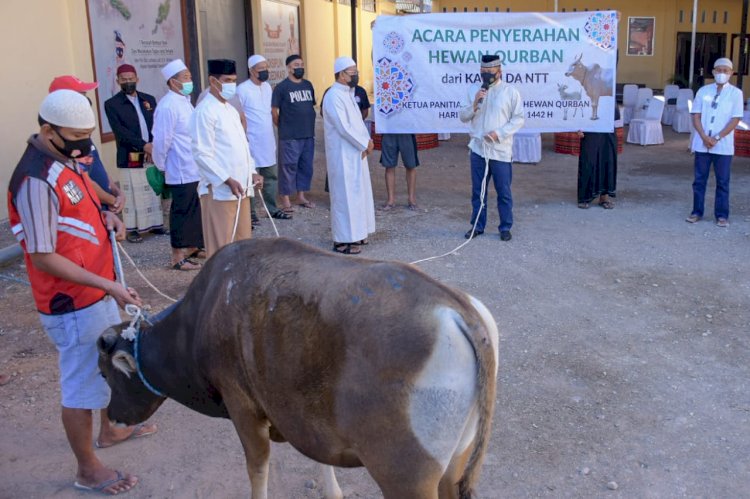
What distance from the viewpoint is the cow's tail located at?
2.51 m

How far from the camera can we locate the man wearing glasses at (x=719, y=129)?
8484 mm

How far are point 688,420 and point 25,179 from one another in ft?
12.7

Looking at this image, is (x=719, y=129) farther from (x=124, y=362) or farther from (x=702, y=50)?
(x=702, y=50)

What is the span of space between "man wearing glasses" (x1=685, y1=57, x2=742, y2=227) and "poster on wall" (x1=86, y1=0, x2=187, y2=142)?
778 cm

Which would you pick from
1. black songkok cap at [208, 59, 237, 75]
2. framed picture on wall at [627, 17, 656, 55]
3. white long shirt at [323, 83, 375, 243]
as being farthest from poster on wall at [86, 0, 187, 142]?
framed picture on wall at [627, 17, 656, 55]

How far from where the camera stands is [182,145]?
7426mm

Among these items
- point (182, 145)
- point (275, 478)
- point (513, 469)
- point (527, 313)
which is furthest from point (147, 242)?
point (513, 469)

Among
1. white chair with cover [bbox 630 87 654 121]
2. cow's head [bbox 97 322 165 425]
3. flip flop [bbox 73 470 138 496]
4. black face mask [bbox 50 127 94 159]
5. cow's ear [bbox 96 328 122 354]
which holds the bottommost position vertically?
flip flop [bbox 73 470 138 496]

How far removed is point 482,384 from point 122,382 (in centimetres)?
185

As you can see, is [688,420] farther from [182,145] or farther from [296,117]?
[296,117]

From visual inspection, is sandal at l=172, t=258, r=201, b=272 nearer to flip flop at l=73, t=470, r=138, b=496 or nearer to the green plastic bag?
the green plastic bag

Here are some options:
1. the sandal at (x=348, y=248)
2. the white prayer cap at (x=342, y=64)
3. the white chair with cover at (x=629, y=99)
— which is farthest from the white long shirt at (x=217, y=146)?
the white chair with cover at (x=629, y=99)

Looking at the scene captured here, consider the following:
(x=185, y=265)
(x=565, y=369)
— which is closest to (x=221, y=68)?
(x=185, y=265)

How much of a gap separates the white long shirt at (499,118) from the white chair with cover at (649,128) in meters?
8.20
